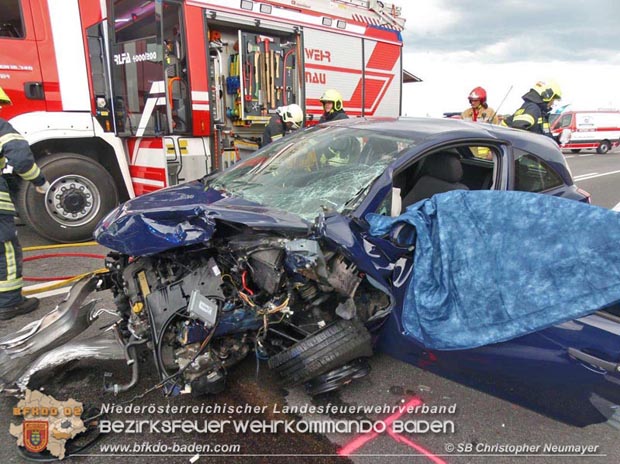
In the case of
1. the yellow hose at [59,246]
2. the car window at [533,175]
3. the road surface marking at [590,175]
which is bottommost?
the road surface marking at [590,175]

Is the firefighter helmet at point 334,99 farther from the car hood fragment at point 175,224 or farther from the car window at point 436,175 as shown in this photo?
the car hood fragment at point 175,224

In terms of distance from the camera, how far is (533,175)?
9.85ft

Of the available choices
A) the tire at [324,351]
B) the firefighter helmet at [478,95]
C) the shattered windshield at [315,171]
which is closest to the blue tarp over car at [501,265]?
the tire at [324,351]

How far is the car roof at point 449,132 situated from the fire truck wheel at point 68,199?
3186mm

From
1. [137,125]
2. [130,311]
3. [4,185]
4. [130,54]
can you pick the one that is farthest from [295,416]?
[130,54]

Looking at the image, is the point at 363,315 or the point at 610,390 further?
the point at 363,315

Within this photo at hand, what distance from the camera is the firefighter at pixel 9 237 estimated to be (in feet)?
10.6

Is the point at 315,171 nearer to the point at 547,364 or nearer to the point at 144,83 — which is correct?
the point at 547,364

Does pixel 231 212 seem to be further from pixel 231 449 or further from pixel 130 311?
pixel 231 449

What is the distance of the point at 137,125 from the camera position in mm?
5359

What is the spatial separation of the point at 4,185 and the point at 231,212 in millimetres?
2165

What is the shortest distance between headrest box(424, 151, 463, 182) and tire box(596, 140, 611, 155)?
791 inches

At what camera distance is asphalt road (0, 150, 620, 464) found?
6.57 ft

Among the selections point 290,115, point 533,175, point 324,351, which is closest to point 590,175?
point 290,115
